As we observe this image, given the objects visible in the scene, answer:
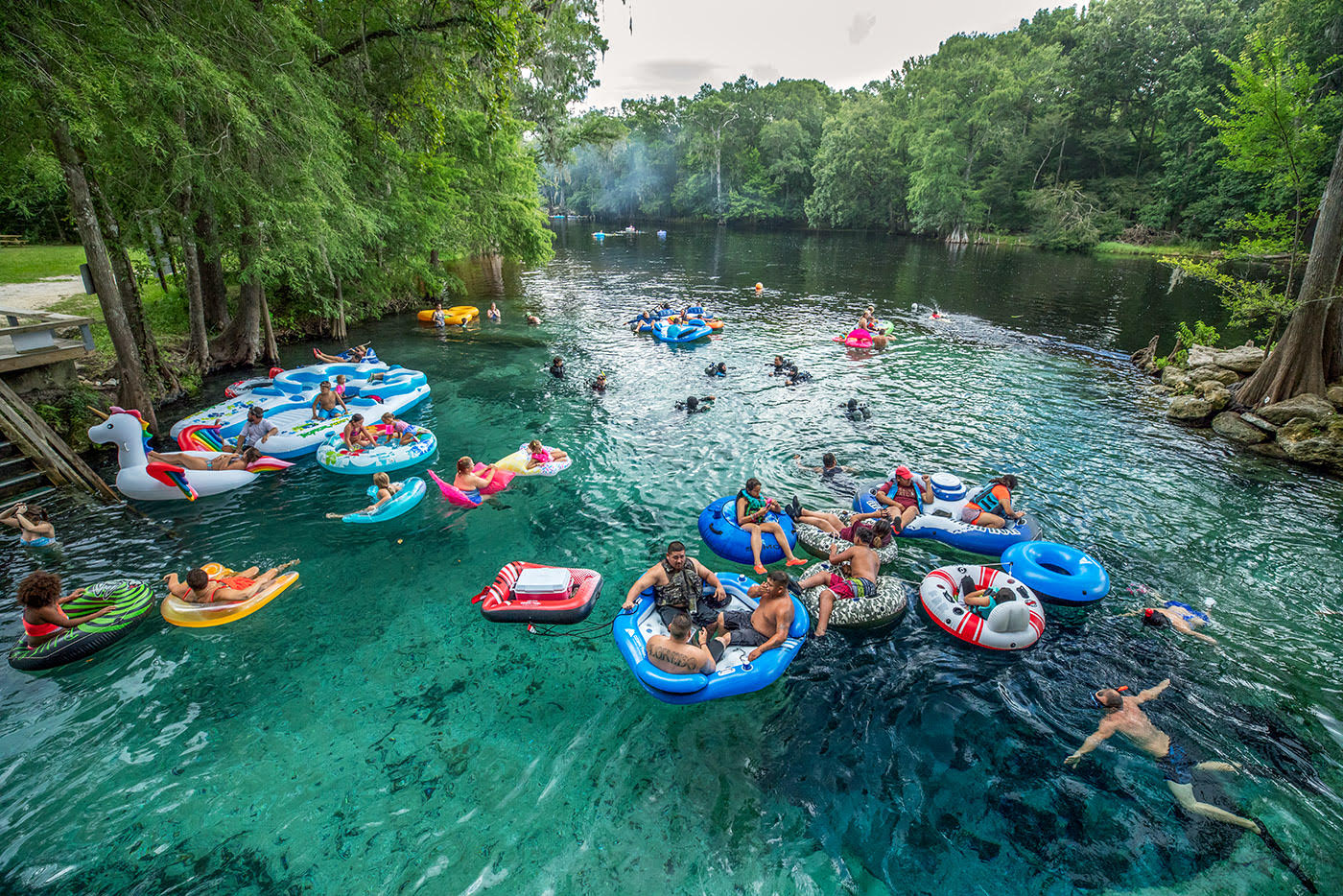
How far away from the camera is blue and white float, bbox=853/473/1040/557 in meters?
9.25

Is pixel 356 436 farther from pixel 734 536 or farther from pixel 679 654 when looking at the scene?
pixel 679 654

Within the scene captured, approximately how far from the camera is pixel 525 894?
4.91 m

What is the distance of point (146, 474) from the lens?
34.9 feet

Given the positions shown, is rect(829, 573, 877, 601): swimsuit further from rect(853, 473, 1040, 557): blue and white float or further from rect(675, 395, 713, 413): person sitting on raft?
rect(675, 395, 713, 413): person sitting on raft

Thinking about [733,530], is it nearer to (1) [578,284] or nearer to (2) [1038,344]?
(2) [1038,344]

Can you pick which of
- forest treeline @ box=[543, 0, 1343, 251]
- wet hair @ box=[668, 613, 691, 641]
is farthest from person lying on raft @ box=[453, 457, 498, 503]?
forest treeline @ box=[543, 0, 1343, 251]

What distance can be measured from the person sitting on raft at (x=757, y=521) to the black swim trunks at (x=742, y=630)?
1.73 metres

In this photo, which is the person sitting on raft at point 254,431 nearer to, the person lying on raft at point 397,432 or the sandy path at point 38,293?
the person lying on raft at point 397,432

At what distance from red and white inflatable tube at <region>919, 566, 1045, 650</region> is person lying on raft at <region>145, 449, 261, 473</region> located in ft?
42.1

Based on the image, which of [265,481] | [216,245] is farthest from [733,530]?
[216,245]

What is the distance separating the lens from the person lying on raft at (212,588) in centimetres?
766

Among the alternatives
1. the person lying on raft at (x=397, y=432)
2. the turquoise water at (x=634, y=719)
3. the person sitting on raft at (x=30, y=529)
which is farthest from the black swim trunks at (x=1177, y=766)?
the person sitting on raft at (x=30, y=529)

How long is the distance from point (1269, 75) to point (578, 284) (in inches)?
1165

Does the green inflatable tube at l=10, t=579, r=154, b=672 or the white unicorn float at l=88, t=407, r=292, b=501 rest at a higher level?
the white unicorn float at l=88, t=407, r=292, b=501
